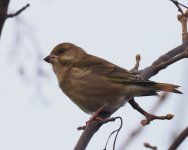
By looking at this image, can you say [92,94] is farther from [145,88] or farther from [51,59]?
[51,59]

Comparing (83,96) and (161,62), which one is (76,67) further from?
(161,62)

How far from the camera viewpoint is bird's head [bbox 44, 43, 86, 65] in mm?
5316

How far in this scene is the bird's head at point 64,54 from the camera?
5316mm

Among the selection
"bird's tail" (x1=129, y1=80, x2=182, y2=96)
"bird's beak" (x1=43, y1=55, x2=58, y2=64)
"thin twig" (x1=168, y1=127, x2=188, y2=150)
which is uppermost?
"bird's beak" (x1=43, y1=55, x2=58, y2=64)

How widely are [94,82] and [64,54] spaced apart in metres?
0.82

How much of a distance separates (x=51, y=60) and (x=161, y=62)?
86.8 inches

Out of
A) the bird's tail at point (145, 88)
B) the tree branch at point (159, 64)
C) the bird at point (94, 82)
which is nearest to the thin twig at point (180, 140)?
the tree branch at point (159, 64)

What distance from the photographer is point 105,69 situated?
497 cm

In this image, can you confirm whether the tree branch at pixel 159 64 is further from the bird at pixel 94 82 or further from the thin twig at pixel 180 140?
the thin twig at pixel 180 140

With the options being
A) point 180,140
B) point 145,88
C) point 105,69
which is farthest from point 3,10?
point 105,69

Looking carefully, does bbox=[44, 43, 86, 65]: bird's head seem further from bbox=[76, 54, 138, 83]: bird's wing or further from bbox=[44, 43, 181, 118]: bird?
bbox=[76, 54, 138, 83]: bird's wing

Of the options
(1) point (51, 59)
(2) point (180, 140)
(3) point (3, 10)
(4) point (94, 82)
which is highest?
(3) point (3, 10)

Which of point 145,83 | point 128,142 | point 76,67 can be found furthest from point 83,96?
point 128,142

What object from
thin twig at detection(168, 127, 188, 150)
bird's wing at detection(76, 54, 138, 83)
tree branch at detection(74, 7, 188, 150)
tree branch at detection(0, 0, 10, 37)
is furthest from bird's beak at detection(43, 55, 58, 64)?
thin twig at detection(168, 127, 188, 150)
